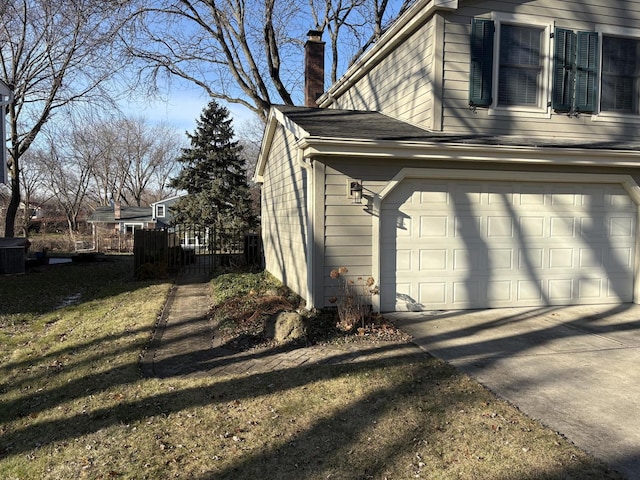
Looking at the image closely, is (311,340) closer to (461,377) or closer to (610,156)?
(461,377)

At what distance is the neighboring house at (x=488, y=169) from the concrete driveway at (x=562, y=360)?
0.61 m

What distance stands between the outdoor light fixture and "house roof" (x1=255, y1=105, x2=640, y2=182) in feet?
1.46

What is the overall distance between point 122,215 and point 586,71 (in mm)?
39387

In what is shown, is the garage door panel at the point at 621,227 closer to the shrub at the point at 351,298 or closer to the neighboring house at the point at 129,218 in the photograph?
the shrub at the point at 351,298

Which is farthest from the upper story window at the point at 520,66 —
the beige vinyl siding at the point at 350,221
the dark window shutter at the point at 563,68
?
the beige vinyl siding at the point at 350,221

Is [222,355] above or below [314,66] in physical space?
below

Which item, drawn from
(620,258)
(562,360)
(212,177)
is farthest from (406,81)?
(212,177)

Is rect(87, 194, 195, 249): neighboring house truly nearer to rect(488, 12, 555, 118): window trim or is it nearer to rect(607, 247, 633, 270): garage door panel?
rect(488, 12, 555, 118): window trim

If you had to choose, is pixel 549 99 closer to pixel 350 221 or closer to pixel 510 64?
pixel 510 64

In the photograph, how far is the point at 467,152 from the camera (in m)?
7.08

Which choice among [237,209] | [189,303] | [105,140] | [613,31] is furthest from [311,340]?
[105,140]


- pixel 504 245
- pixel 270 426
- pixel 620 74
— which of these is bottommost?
pixel 270 426

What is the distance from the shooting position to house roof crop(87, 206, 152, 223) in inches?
1559

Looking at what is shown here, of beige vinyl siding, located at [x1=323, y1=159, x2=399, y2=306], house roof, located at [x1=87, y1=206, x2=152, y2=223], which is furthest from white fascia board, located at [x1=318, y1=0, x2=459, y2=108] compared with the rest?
house roof, located at [x1=87, y1=206, x2=152, y2=223]
